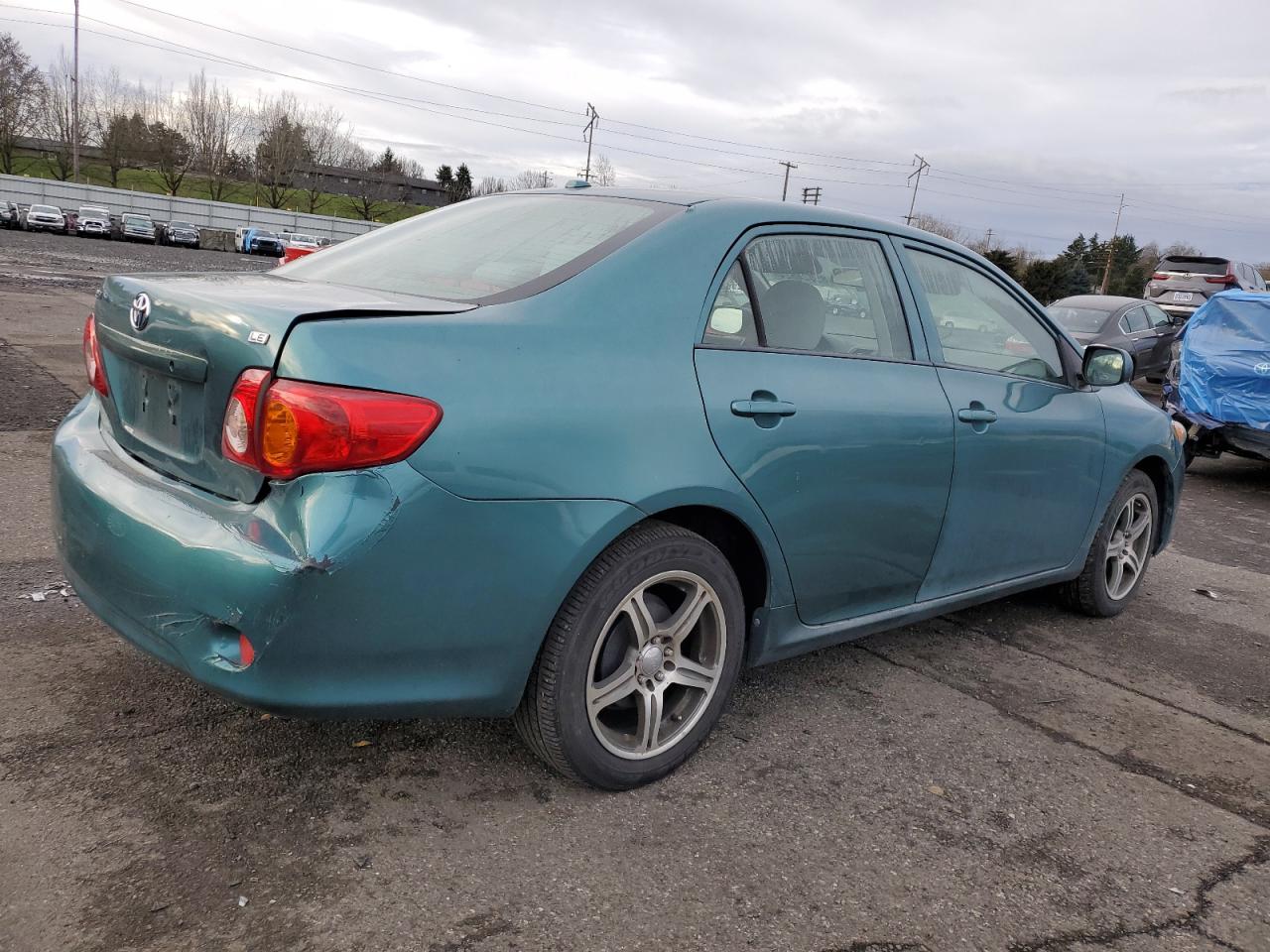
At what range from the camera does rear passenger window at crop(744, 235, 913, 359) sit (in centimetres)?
299

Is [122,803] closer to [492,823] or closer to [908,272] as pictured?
[492,823]

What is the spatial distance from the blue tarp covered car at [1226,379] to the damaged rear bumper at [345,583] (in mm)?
7908

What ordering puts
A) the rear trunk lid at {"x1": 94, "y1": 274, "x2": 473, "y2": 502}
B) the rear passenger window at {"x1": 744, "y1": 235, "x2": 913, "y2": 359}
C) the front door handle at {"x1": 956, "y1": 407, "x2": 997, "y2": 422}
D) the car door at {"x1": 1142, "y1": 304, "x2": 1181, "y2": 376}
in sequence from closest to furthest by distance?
the rear trunk lid at {"x1": 94, "y1": 274, "x2": 473, "y2": 502}
the rear passenger window at {"x1": 744, "y1": 235, "x2": 913, "y2": 359}
the front door handle at {"x1": 956, "y1": 407, "x2": 997, "y2": 422}
the car door at {"x1": 1142, "y1": 304, "x2": 1181, "y2": 376}

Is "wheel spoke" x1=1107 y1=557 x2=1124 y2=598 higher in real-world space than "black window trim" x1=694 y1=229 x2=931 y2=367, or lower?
lower

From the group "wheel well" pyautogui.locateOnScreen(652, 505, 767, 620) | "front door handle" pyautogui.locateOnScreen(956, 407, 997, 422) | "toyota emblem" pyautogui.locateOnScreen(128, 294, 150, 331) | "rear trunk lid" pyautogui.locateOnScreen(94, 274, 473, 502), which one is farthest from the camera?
"front door handle" pyautogui.locateOnScreen(956, 407, 997, 422)

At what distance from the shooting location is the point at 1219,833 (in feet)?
9.29

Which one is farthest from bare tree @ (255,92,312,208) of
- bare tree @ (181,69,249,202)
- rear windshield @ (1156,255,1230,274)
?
rear windshield @ (1156,255,1230,274)

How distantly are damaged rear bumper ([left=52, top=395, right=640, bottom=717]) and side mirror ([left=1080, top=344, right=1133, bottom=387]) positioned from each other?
101 inches

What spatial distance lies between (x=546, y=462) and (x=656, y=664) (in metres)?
0.72

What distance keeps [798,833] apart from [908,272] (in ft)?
6.24

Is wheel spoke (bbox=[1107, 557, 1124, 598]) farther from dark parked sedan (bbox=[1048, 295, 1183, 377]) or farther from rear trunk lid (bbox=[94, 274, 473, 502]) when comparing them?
dark parked sedan (bbox=[1048, 295, 1183, 377])

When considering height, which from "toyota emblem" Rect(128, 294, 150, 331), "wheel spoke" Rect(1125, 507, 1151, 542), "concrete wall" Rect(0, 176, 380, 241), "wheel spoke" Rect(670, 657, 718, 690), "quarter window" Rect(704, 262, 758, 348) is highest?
"quarter window" Rect(704, 262, 758, 348)

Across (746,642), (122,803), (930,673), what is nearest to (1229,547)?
(930,673)

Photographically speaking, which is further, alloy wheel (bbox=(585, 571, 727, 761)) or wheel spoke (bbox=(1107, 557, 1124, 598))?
wheel spoke (bbox=(1107, 557, 1124, 598))
